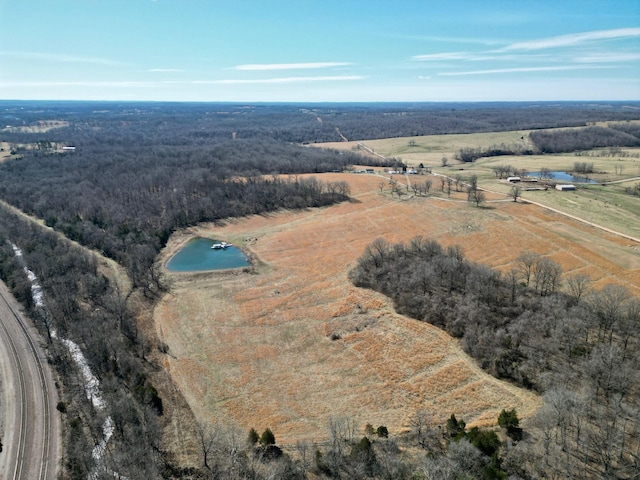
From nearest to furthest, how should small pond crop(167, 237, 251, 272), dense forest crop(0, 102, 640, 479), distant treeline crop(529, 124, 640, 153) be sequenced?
dense forest crop(0, 102, 640, 479), small pond crop(167, 237, 251, 272), distant treeline crop(529, 124, 640, 153)

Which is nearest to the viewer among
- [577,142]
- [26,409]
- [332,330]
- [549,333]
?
[26,409]

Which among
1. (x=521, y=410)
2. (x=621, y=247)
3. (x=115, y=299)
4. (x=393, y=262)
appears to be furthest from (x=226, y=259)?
(x=621, y=247)

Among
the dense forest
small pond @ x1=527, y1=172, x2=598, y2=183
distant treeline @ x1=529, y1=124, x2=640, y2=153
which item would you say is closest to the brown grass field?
the dense forest

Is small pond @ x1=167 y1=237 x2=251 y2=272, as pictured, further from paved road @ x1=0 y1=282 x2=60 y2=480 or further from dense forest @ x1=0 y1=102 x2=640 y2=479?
paved road @ x1=0 y1=282 x2=60 y2=480

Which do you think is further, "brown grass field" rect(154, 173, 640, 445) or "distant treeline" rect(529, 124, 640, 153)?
"distant treeline" rect(529, 124, 640, 153)

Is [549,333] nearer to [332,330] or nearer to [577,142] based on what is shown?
[332,330]

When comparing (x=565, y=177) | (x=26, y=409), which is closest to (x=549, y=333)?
(x=26, y=409)

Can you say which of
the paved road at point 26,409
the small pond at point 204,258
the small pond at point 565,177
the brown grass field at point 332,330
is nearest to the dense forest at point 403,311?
the paved road at point 26,409
